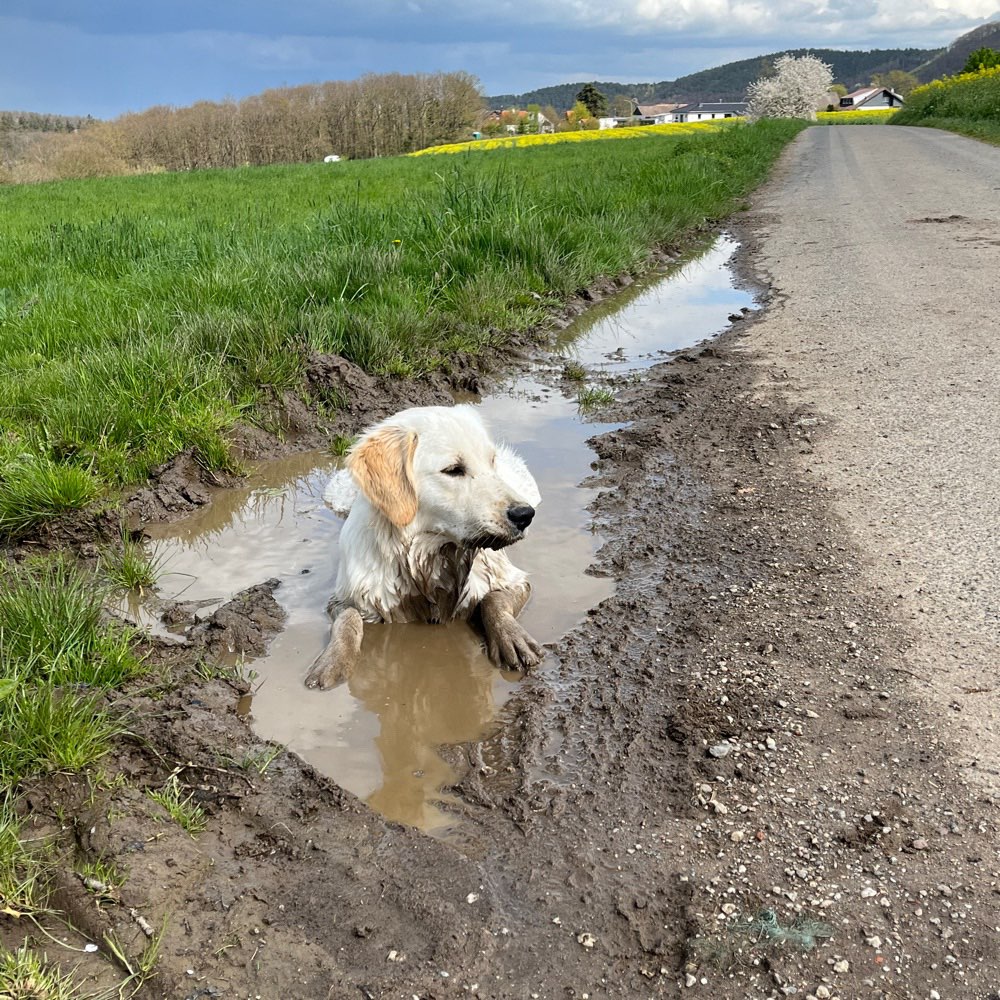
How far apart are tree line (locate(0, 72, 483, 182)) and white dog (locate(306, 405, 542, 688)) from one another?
5093 cm

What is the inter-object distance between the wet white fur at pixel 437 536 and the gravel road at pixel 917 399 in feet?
5.49

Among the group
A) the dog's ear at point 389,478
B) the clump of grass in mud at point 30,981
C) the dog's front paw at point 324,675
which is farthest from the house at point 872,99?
the clump of grass in mud at point 30,981

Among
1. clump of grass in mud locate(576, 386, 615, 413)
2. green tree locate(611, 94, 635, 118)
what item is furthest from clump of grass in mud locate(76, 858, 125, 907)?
green tree locate(611, 94, 635, 118)

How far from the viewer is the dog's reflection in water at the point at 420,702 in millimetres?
2766

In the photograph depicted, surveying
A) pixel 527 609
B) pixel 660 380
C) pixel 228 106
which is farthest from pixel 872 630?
pixel 228 106

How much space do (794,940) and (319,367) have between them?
16.9ft

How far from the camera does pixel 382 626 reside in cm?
385

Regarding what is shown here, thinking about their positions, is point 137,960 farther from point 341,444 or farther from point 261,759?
point 341,444

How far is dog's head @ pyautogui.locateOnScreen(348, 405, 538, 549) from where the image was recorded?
3529mm

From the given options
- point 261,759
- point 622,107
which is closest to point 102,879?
point 261,759

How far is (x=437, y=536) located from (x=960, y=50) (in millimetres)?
193784

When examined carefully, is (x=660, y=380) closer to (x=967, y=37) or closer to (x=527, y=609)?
(x=527, y=609)

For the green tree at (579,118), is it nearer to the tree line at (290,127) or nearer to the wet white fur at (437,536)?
the tree line at (290,127)

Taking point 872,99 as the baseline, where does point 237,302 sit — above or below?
below
